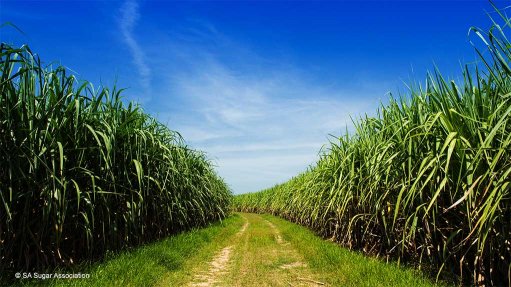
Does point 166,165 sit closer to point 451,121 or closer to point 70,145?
point 70,145

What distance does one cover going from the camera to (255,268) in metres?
5.49

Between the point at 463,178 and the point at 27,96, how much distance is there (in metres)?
4.68

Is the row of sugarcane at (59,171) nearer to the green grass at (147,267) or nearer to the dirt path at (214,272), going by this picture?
the green grass at (147,267)

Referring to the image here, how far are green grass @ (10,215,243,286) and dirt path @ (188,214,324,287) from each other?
0.24 m

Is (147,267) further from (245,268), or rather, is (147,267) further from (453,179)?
A: (453,179)

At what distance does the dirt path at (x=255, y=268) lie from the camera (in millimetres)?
4664

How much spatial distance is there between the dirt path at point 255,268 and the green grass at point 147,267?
9.3 inches

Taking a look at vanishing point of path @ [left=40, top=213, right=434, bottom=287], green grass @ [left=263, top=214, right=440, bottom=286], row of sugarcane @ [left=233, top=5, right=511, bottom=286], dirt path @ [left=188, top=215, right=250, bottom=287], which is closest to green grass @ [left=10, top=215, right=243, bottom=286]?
vanishing point of path @ [left=40, top=213, right=434, bottom=287]

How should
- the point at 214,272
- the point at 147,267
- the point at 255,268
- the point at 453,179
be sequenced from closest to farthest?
the point at 453,179 → the point at 147,267 → the point at 214,272 → the point at 255,268

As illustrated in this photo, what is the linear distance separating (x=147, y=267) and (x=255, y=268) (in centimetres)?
162

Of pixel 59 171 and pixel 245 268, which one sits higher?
pixel 59 171

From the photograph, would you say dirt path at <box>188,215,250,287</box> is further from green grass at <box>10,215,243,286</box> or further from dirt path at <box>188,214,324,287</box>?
green grass at <box>10,215,243,286</box>

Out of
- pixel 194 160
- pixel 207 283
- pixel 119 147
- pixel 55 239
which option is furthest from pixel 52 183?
pixel 194 160

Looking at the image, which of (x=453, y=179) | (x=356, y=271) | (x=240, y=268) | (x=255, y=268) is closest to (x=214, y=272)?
(x=240, y=268)
